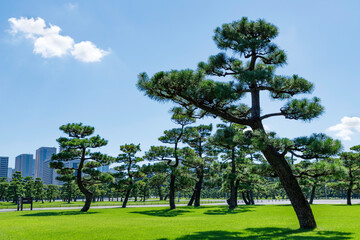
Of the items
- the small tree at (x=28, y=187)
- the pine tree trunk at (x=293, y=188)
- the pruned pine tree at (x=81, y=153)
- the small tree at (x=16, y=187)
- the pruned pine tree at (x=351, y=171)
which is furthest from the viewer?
the small tree at (x=28, y=187)

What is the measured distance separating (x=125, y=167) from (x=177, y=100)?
20.5m

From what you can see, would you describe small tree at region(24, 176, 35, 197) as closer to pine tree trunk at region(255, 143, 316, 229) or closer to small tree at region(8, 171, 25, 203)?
small tree at region(8, 171, 25, 203)

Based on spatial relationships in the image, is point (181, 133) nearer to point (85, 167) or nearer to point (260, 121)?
point (85, 167)

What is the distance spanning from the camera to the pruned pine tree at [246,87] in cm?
884

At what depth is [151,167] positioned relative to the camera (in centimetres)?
2358

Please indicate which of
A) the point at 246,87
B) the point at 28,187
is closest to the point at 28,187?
the point at 28,187

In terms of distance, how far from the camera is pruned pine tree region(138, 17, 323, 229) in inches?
348

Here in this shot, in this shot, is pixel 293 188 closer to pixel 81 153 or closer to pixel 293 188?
pixel 293 188

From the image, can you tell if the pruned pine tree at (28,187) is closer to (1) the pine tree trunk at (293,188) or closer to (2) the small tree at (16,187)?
(2) the small tree at (16,187)

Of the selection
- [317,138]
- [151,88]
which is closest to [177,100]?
[151,88]

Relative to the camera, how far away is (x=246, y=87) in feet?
33.6

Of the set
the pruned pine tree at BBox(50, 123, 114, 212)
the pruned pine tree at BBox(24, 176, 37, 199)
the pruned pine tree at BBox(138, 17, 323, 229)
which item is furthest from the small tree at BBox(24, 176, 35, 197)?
the pruned pine tree at BBox(138, 17, 323, 229)

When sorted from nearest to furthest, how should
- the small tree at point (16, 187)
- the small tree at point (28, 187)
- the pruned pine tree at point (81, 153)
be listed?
the pruned pine tree at point (81, 153)
the small tree at point (16, 187)
the small tree at point (28, 187)

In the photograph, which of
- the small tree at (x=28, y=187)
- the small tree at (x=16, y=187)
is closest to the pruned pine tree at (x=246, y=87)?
the small tree at (x=16, y=187)
